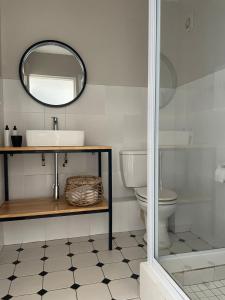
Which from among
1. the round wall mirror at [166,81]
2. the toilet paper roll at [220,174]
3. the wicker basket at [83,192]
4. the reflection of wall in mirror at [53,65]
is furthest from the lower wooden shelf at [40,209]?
the reflection of wall in mirror at [53,65]

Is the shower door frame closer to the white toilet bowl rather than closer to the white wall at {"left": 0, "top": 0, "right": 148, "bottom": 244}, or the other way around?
the white toilet bowl

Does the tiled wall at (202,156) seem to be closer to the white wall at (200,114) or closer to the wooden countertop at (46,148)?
the white wall at (200,114)

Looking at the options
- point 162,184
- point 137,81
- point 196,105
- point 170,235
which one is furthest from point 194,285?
point 137,81

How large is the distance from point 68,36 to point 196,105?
1.32m

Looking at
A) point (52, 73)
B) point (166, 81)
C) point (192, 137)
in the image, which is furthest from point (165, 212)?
point (52, 73)

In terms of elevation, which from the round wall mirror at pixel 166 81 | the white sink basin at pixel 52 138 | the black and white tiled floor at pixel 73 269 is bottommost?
the black and white tiled floor at pixel 73 269

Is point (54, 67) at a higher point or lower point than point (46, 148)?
higher

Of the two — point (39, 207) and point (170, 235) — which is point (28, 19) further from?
point (170, 235)

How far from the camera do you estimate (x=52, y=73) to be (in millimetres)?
2129

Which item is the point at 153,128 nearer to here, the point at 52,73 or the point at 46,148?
the point at 46,148

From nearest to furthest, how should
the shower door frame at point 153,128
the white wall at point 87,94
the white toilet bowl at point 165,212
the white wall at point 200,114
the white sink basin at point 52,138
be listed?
the shower door frame at point 153,128, the white toilet bowl at point 165,212, the white wall at point 200,114, the white sink basin at point 52,138, the white wall at point 87,94

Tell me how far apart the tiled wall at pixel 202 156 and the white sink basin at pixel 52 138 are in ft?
2.66

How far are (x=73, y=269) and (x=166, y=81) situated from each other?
1.42m

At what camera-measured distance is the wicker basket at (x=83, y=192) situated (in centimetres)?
186
